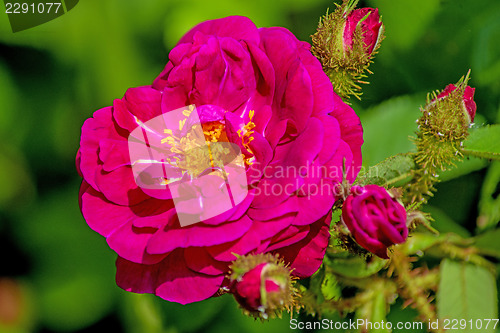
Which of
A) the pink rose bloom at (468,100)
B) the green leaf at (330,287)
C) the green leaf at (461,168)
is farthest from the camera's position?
the green leaf at (461,168)

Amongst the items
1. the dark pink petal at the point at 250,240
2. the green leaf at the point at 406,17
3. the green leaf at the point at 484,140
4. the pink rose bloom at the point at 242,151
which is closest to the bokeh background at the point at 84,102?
the green leaf at the point at 406,17

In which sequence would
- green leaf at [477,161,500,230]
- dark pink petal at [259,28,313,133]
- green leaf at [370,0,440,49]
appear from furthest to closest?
1. green leaf at [370,0,440,49]
2. green leaf at [477,161,500,230]
3. dark pink petal at [259,28,313,133]

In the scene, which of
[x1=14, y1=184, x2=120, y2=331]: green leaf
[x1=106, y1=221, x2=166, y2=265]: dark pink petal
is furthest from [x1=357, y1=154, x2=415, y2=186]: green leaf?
[x1=14, y1=184, x2=120, y2=331]: green leaf

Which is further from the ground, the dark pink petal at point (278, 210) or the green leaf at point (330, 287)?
the dark pink petal at point (278, 210)

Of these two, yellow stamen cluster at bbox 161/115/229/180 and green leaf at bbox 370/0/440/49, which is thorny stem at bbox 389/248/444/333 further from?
green leaf at bbox 370/0/440/49

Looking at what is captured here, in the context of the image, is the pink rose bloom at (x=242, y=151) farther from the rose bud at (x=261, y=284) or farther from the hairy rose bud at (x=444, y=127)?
the hairy rose bud at (x=444, y=127)

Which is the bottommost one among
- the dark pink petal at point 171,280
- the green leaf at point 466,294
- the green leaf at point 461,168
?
the green leaf at point 466,294
